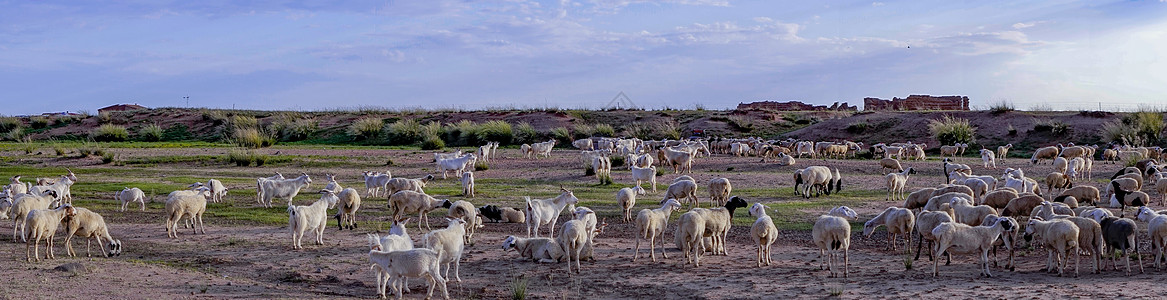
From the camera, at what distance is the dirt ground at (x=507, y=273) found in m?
12.2

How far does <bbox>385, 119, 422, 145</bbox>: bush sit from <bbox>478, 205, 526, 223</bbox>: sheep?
3578 centimetres

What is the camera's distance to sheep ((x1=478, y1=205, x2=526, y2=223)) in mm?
19344

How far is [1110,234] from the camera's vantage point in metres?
13.6

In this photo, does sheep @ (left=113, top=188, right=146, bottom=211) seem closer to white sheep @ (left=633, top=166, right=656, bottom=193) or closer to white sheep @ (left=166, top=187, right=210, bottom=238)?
white sheep @ (left=166, top=187, right=210, bottom=238)

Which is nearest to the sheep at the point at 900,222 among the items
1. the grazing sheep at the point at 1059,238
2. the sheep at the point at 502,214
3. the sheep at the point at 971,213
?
the sheep at the point at 971,213

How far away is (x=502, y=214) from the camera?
19.5 metres

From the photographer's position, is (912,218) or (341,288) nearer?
(341,288)

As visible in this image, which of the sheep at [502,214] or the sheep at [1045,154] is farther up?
the sheep at [1045,154]

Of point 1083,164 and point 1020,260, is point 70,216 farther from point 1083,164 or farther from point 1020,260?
point 1083,164

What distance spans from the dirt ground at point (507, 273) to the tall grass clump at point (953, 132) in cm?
3067

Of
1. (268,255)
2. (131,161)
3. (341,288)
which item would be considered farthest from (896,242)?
(131,161)

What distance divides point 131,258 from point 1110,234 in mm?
14645

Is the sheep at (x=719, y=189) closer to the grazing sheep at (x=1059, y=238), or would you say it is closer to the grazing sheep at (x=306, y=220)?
the grazing sheep at (x=1059, y=238)

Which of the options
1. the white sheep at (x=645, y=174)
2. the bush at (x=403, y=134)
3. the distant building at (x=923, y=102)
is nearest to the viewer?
the white sheep at (x=645, y=174)
